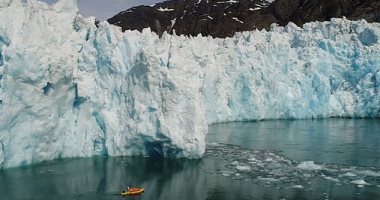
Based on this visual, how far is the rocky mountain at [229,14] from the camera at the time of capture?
232 feet

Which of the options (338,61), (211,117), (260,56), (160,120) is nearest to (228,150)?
(160,120)

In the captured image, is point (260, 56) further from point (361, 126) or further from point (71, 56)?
point (71, 56)

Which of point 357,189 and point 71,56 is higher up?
point 71,56

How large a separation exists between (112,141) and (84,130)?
51.1 inches

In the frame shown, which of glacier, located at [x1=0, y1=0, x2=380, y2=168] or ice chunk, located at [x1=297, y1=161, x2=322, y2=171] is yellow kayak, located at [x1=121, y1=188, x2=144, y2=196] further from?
ice chunk, located at [x1=297, y1=161, x2=322, y2=171]

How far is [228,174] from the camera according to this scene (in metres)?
18.0

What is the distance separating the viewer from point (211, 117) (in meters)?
35.8

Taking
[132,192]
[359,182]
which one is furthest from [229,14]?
[132,192]

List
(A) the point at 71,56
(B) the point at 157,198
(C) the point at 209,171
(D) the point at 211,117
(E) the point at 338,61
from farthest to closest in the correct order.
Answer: (E) the point at 338,61, (D) the point at 211,117, (A) the point at 71,56, (C) the point at 209,171, (B) the point at 157,198

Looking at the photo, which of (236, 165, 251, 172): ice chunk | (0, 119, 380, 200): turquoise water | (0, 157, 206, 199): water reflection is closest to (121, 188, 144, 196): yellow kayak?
(0, 157, 206, 199): water reflection

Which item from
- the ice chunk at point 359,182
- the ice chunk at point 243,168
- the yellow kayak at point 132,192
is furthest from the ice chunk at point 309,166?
the yellow kayak at point 132,192

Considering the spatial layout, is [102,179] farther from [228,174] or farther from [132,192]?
[228,174]

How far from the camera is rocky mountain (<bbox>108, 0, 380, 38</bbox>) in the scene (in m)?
70.6

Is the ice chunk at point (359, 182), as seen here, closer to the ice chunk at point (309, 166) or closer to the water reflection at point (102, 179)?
the ice chunk at point (309, 166)
